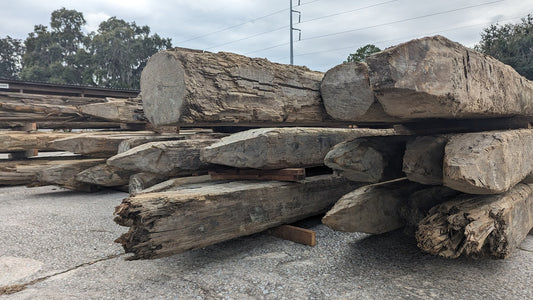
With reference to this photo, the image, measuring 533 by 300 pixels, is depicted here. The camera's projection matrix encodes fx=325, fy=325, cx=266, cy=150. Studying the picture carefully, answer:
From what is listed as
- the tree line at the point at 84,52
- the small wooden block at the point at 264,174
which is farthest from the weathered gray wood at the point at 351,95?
the tree line at the point at 84,52

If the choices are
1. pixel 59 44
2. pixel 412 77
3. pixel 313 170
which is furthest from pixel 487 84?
pixel 59 44

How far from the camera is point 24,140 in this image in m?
6.33

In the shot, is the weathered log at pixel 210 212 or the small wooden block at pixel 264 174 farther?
the small wooden block at pixel 264 174

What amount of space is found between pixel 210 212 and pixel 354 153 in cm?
119

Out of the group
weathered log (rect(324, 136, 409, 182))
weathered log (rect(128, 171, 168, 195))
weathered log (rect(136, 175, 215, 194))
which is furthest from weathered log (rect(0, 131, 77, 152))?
weathered log (rect(324, 136, 409, 182))

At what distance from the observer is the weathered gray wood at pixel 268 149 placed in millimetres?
2914

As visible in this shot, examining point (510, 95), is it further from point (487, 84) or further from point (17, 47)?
point (17, 47)

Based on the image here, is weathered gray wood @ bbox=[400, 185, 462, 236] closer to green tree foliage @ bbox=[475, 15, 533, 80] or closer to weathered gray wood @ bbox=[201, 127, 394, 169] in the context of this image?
weathered gray wood @ bbox=[201, 127, 394, 169]

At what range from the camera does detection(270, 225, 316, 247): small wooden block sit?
289 centimetres

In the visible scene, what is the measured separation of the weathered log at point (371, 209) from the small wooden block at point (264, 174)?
578 millimetres

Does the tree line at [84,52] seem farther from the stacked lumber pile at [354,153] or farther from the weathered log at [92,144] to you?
the stacked lumber pile at [354,153]

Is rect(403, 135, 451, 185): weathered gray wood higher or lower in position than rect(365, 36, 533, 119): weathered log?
lower

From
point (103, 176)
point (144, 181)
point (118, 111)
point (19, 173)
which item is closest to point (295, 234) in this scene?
point (144, 181)

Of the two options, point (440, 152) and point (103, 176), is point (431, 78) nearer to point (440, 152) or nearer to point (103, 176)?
point (440, 152)
